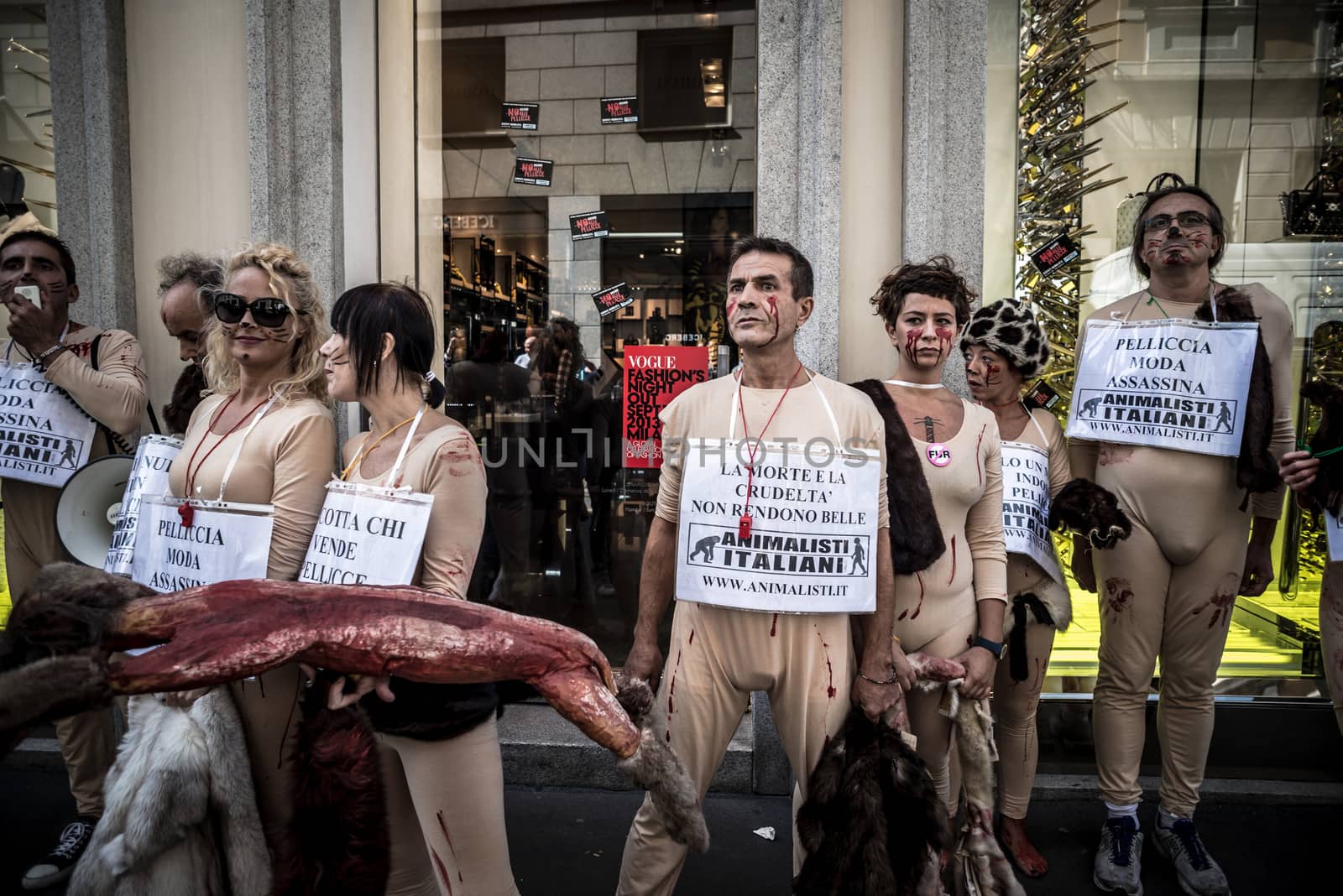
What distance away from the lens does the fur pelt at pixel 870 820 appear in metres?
2.39

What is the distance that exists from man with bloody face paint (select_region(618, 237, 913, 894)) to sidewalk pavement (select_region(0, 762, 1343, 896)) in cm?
95

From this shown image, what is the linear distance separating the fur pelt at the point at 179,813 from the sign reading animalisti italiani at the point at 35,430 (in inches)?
73.1

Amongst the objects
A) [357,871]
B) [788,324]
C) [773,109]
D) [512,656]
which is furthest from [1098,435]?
[357,871]

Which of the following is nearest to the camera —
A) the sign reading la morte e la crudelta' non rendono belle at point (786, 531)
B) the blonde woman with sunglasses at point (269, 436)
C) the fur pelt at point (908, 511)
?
the blonde woman with sunglasses at point (269, 436)

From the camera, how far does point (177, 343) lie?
4.49 m

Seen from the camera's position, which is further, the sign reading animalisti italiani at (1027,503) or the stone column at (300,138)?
the stone column at (300,138)

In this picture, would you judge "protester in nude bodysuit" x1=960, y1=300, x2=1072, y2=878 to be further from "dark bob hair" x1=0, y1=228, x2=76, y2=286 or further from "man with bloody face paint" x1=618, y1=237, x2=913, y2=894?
"dark bob hair" x1=0, y1=228, x2=76, y2=286

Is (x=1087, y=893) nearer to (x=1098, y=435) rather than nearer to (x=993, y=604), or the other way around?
(x=993, y=604)

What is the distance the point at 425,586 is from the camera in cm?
227

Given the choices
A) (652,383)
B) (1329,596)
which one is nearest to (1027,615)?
(1329,596)

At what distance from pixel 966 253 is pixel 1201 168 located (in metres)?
2.22

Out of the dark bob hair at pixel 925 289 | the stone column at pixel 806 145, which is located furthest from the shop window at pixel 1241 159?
the dark bob hair at pixel 925 289

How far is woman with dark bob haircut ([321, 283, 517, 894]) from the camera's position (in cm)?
216

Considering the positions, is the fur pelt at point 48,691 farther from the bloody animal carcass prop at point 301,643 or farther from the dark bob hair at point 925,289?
the dark bob hair at point 925,289
